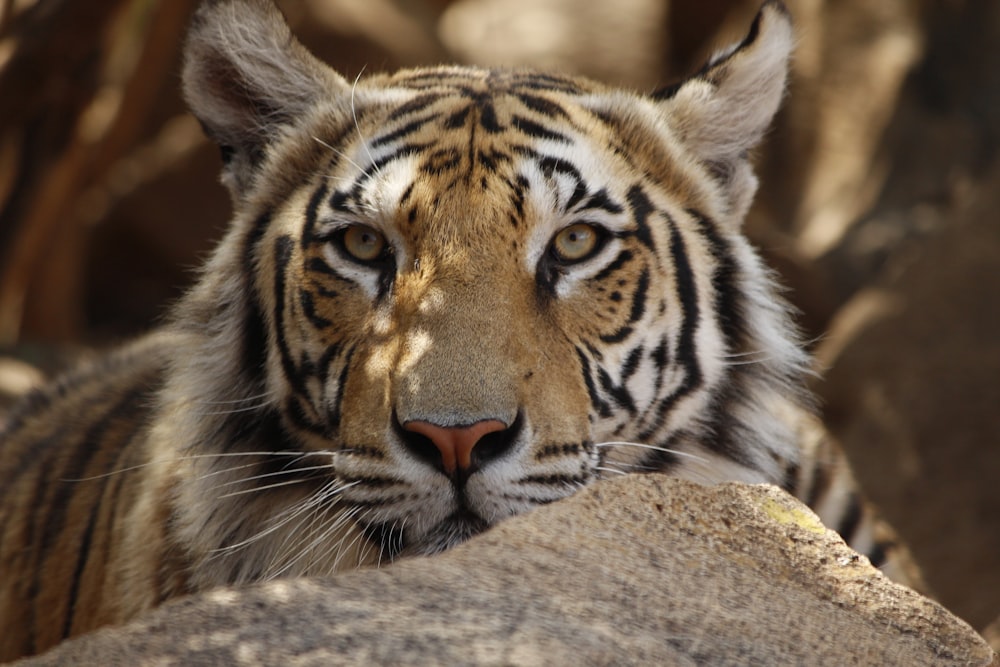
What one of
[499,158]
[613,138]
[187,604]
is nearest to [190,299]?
[499,158]

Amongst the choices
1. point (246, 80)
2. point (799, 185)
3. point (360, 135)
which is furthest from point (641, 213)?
point (799, 185)

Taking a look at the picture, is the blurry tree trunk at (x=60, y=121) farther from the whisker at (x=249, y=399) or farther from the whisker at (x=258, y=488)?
the whisker at (x=258, y=488)

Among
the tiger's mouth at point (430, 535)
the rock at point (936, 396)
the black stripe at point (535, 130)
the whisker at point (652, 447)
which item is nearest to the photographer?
the tiger's mouth at point (430, 535)

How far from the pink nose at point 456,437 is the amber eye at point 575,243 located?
21.0 inches

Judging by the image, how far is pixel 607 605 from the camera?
5.78ft

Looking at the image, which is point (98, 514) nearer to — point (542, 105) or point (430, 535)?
point (430, 535)

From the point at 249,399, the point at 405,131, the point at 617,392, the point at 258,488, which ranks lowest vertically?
the point at 258,488

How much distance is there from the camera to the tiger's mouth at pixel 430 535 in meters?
2.27

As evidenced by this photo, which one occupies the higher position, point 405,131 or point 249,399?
point 405,131

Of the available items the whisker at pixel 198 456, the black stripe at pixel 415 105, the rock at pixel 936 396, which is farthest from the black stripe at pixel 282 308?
the rock at pixel 936 396

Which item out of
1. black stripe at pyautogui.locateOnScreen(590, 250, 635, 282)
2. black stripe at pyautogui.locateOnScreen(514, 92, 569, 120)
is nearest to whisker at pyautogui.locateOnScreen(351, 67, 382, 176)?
black stripe at pyautogui.locateOnScreen(514, 92, 569, 120)

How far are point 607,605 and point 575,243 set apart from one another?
1.03 m

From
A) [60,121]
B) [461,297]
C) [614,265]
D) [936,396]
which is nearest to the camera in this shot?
[461,297]

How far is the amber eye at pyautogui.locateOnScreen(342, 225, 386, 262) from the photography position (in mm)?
2604
